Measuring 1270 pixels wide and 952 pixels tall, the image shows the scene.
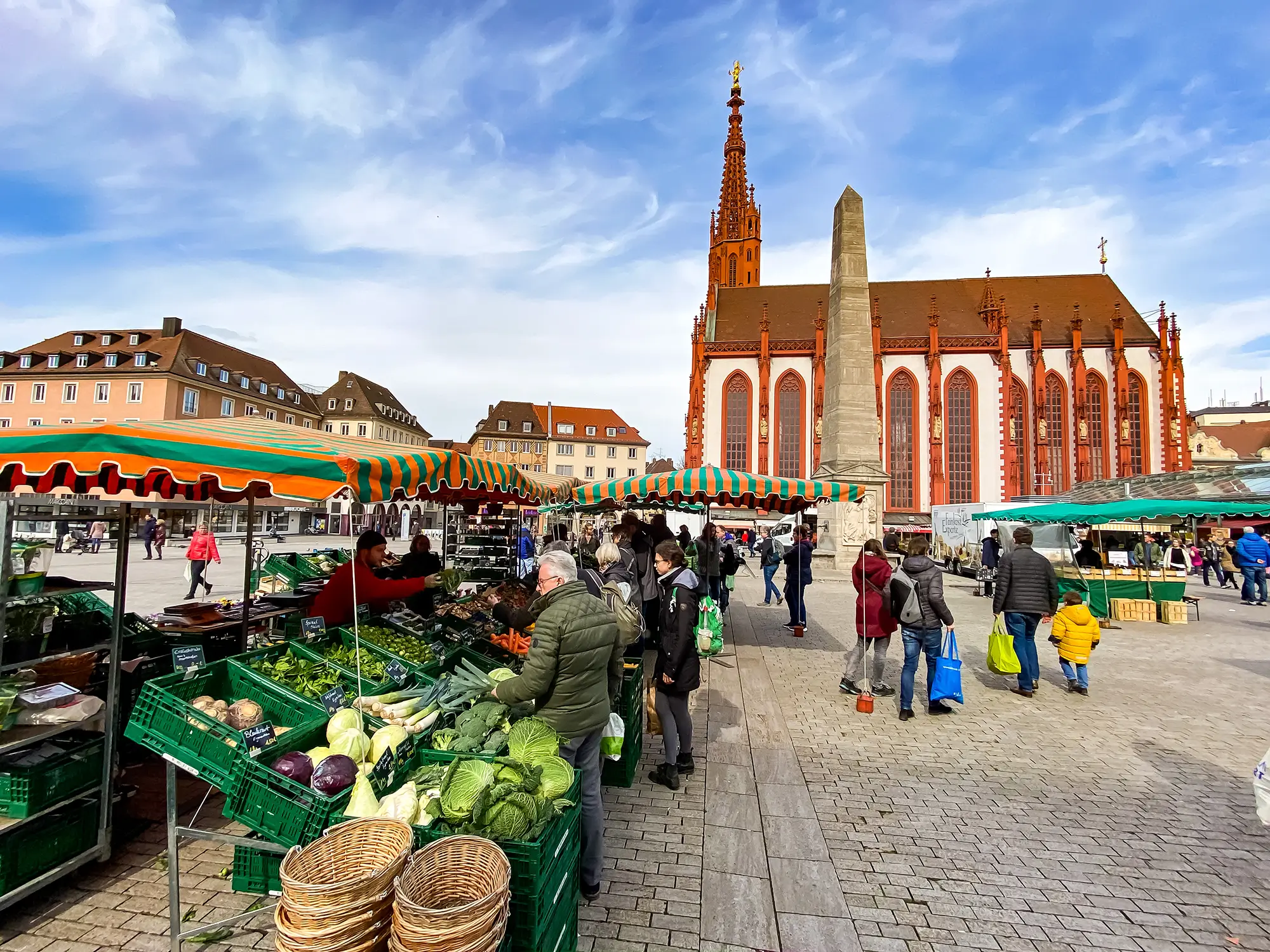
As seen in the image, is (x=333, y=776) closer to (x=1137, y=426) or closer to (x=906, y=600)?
(x=906, y=600)

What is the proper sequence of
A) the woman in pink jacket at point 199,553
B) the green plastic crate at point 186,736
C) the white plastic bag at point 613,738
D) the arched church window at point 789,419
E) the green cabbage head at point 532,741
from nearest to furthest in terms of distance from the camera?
the green plastic crate at point 186,736 < the green cabbage head at point 532,741 < the white plastic bag at point 613,738 < the woman in pink jacket at point 199,553 < the arched church window at point 789,419

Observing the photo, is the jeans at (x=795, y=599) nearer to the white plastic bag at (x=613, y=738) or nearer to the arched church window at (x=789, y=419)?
the white plastic bag at (x=613, y=738)

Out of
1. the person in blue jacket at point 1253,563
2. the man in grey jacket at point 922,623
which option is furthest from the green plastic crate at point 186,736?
the person in blue jacket at point 1253,563

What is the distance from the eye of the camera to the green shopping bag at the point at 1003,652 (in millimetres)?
7363

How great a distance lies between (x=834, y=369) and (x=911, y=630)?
48.6ft

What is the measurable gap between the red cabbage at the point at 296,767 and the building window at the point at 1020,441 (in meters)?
45.2

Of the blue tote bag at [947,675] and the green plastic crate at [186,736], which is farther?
the blue tote bag at [947,675]

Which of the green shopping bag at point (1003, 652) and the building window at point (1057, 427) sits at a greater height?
the building window at point (1057, 427)

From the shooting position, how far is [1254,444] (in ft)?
261

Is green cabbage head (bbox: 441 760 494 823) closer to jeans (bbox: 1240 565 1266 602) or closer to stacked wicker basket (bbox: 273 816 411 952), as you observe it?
stacked wicker basket (bbox: 273 816 411 952)

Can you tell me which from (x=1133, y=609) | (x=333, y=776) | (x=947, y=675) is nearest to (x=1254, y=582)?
(x=1133, y=609)

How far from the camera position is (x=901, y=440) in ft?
139

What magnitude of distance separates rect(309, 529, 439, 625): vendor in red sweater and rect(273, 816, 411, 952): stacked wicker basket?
8.71 feet

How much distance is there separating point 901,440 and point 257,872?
44.2 meters
